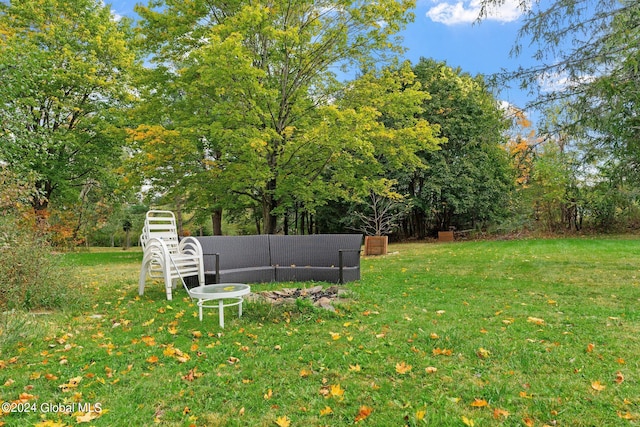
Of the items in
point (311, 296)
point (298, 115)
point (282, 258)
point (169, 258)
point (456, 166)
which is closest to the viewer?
point (311, 296)

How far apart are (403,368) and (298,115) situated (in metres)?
9.39

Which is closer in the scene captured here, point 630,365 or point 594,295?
Answer: point 630,365

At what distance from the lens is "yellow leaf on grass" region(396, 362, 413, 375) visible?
2.62m

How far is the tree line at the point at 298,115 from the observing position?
244 inches

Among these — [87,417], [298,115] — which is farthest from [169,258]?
[298,115]

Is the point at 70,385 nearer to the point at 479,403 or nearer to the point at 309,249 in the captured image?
the point at 479,403

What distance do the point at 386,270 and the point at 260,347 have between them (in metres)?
5.07

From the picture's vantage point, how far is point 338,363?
2.81m

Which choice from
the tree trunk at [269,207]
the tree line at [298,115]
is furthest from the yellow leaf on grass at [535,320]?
the tree trunk at [269,207]

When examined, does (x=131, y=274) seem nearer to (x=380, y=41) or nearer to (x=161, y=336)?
(x=161, y=336)

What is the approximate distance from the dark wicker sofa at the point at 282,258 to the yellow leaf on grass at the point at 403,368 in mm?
3371

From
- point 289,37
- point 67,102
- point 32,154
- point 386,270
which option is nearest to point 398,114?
point 289,37

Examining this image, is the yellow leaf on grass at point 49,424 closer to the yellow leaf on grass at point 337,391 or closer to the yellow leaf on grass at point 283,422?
the yellow leaf on grass at point 283,422

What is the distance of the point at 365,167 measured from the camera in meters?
11.6
